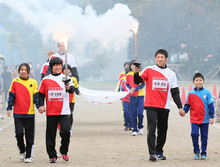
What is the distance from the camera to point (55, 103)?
8.55 m

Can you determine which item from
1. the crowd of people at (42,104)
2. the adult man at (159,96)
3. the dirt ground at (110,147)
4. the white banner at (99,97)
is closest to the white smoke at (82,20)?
the white banner at (99,97)

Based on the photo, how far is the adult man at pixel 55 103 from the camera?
8.55 metres

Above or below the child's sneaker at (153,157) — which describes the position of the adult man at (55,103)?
above

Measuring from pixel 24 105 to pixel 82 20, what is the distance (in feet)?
125

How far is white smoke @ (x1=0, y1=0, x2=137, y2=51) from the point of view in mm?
41625

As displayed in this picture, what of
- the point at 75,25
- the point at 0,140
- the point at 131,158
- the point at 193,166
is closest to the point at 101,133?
the point at 0,140

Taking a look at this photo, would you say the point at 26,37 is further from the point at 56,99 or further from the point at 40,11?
the point at 56,99

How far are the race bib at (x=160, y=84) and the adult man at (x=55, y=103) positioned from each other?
130 cm

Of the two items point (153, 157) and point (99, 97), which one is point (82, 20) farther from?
point (153, 157)

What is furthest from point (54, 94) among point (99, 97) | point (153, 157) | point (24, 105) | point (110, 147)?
point (99, 97)

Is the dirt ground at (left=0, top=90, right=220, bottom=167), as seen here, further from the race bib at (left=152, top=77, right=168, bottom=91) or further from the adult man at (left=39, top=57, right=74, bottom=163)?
the race bib at (left=152, top=77, right=168, bottom=91)

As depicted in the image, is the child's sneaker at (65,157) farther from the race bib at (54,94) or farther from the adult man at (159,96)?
the adult man at (159,96)

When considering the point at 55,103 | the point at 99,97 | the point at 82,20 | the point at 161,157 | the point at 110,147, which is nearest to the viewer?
the point at 55,103

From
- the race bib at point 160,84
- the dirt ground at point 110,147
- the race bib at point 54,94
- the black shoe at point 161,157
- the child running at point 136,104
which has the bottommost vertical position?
the dirt ground at point 110,147
